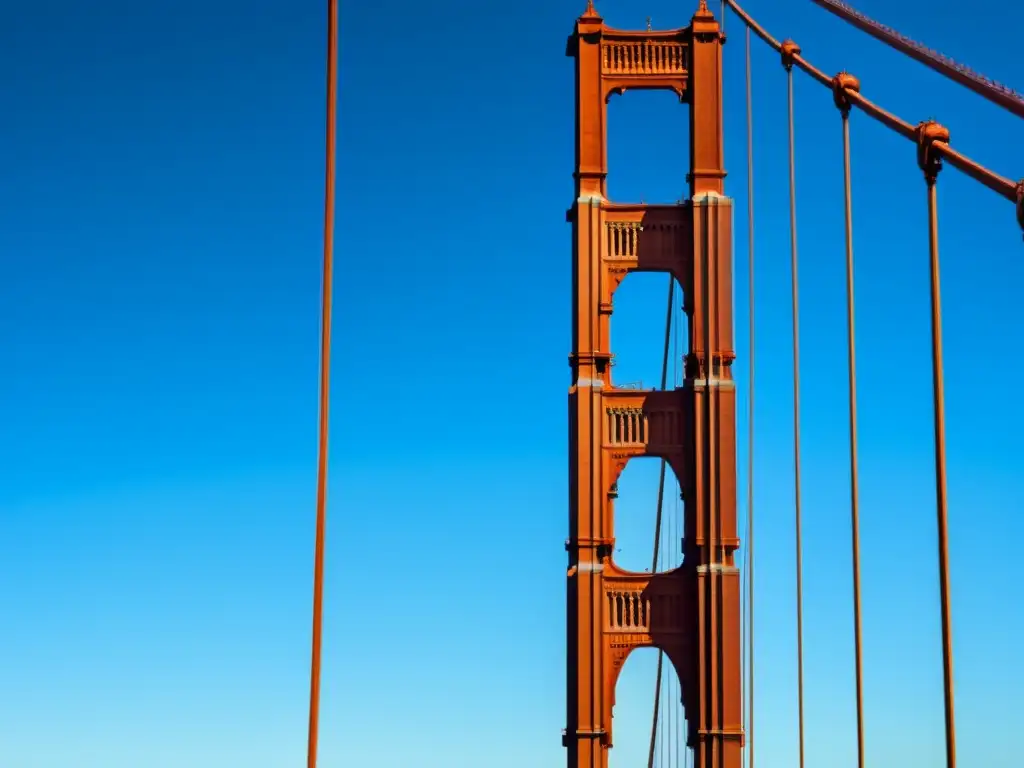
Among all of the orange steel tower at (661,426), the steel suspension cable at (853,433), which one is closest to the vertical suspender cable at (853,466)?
the steel suspension cable at (853,433)

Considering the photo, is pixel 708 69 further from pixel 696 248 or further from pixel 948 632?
pixel 948 632

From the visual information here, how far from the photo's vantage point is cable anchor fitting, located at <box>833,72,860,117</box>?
103 feet

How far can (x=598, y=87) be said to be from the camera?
53.1 m

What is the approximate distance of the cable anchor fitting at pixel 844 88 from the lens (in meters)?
31.4

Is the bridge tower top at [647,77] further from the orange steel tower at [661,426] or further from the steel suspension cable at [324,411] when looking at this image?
the steel suspension cable at [324,411]

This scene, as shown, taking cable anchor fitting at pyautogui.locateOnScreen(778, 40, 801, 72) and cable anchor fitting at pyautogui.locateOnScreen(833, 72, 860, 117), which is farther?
cable anchor fitting at pyautogui.locateOnScreen(778, 40, 801, 72)

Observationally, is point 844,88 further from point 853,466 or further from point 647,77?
point 647,77

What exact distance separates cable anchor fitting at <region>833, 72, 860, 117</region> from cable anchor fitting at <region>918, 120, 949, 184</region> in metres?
9.97

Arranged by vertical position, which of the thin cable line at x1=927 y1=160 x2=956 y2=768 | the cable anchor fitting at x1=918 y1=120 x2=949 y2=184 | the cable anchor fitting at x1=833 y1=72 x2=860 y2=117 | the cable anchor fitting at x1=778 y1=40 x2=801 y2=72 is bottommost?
the thin cable line at x1=927 y1=160 x2=956 y2=768

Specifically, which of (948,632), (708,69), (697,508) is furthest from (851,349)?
(708,69)

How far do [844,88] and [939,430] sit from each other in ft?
39.2

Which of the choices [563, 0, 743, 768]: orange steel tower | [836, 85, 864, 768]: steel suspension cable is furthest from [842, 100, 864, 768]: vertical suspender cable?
[563, 0, 743, 768]: orange steel tower

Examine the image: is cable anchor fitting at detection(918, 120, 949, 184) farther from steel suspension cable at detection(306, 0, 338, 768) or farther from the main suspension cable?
steel suspension cable at detection(306, 0, 338, 768)

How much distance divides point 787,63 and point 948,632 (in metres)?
27.0
